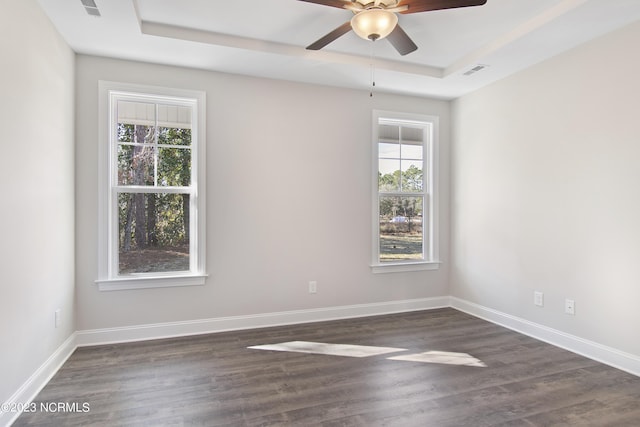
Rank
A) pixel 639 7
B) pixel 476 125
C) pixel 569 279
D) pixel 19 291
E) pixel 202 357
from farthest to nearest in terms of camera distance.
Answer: pixel 476 125 < pixel 569 279 < pixel 202 357 < pixel 639 7 < pixel 19 291

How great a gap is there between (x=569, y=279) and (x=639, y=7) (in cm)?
213

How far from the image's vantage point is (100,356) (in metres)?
3.04

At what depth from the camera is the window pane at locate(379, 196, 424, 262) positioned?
14.7 ft

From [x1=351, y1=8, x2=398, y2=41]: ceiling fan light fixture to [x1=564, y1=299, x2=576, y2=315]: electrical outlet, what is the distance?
9.06 feet

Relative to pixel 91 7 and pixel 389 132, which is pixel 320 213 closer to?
pixel 389 132

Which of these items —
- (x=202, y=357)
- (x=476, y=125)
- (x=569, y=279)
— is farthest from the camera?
(x=476, y=125)

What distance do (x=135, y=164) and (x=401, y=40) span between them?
265 centimetres

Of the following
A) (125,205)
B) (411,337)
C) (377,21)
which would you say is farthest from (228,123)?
(411,337)

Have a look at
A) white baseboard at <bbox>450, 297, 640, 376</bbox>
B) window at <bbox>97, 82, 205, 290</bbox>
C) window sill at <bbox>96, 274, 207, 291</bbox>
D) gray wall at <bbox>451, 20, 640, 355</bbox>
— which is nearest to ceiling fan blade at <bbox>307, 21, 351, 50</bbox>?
window at <bbox>97, 82, 205, 290</bbox>

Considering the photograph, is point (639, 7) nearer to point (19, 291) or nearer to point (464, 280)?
A: point (464, 280)

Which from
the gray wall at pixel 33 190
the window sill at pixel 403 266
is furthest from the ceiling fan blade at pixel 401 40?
the window sill at pixel 403 266

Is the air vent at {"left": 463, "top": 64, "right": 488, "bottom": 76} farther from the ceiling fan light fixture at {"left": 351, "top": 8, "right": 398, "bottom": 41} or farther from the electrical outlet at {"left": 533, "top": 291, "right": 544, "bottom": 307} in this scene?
the electrical outlet at {"left": 533, "top": 291, "right": 544, "bottom": 307}

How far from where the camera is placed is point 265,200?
12.7 feet

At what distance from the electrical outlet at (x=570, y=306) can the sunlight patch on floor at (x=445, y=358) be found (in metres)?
0.99
